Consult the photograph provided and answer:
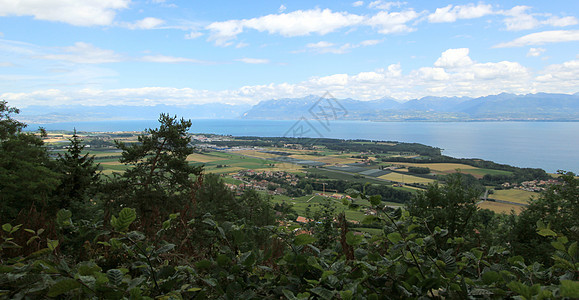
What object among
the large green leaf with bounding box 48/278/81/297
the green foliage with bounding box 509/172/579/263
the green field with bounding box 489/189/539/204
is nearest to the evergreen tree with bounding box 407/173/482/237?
the green foliage with bounding box 509/172/579/263

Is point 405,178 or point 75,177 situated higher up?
point 75,177

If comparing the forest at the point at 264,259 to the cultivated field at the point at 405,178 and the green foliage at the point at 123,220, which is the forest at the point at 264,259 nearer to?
the green foliage at the point at 123,220

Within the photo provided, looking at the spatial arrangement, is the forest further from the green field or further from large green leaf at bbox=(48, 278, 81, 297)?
the green field

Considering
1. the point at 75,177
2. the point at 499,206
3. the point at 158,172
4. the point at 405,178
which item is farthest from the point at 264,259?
the point at 405,178

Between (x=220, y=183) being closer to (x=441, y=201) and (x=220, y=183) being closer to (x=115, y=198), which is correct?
(x=115, y=198)

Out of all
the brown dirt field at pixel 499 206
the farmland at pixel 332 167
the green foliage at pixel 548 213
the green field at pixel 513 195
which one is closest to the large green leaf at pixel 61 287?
the green foliage at pixel 548 213

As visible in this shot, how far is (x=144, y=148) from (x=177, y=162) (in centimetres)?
166

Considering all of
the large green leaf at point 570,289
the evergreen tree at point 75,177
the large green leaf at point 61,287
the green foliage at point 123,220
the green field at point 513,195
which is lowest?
the green field at point 513,195

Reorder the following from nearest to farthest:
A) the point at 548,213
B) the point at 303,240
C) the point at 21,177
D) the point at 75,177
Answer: the point at 303,240 < the point at 548,213 < the point at 21,177 < the point at 75,177

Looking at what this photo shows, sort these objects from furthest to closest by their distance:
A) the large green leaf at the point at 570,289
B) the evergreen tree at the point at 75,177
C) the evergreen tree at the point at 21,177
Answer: the evergreen tree at the point at 75,177
the evergreen tree at the point at 21,177
the large green leaf at the point at 570,289

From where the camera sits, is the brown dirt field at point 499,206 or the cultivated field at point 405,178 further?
the cultivated field at point 405,178

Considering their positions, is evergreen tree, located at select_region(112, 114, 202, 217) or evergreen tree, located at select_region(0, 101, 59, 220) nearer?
evergreen tree, located at select_region(0, 101, 59, 220)

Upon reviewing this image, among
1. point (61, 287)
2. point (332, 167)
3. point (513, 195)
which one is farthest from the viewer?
point (332, 167)

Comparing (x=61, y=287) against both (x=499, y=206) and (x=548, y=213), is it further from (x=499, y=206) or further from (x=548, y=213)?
(x=499, y=206)
